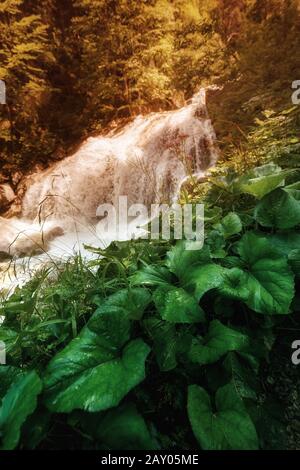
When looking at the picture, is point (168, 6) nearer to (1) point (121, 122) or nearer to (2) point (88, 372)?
(1) point (121, 122)

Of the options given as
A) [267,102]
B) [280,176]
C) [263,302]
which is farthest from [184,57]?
[263,302]

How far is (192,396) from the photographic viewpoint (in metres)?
0.80

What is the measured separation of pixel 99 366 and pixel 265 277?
0.62 metres

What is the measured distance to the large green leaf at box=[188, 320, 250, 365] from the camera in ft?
2.85

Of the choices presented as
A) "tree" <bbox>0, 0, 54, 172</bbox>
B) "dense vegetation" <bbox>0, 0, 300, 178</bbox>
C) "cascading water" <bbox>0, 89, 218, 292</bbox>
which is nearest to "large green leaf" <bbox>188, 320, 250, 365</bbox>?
"cascading water" <bbox>0, 89, 218, 292</bbox>

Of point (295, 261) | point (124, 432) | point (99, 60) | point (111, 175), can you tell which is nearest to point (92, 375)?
point (124, 432)

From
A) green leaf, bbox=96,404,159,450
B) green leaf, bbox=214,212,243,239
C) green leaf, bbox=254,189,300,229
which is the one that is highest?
green leaf, bbox=254,189,300,229

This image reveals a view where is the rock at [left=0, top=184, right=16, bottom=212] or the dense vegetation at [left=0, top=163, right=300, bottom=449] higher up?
the rock at [left=0, top=184, right=16, bottom=212]

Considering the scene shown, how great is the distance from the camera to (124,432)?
0.74 metres

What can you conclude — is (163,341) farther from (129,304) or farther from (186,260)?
(186,260)

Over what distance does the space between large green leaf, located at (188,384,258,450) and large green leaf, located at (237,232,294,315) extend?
0.29 meters

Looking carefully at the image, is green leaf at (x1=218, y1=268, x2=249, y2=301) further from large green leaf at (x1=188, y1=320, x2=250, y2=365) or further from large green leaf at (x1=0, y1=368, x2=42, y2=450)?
large green leaf at (x1=0, y1=368, x2=42, y2=450)

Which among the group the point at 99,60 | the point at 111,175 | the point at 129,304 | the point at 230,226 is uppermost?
the point at 99,60

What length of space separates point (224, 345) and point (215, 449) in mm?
256
